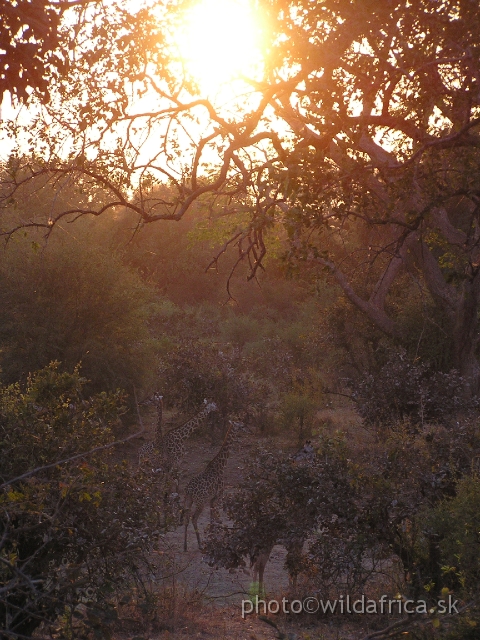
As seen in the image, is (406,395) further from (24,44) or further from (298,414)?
(24,44)

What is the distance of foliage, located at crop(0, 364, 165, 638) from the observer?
4.50 m

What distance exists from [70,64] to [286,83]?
2543 millimetres

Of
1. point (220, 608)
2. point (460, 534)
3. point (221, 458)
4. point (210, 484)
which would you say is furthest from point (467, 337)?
point (460, 534)

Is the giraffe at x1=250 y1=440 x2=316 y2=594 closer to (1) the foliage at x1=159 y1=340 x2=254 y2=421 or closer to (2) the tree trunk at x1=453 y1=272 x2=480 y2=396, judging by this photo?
(2) the tree trunk at x1=453 y1=272 x2=480 y2=396

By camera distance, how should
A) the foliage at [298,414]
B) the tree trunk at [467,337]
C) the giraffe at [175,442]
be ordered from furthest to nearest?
the foliage at [298,414]
the tree trunk at [467,337]
the giraffe at [175,442]

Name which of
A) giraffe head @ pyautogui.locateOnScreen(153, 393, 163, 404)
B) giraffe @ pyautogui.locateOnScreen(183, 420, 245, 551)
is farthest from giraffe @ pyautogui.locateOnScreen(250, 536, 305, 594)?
giraffe head @ pyautogui.locateOnScreen(153, 393, 163, 404)

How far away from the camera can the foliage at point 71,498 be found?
4500mm

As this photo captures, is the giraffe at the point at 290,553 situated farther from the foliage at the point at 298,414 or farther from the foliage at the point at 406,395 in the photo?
the foliage at the point at 298,414

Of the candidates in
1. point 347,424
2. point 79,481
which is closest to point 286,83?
point 79,481

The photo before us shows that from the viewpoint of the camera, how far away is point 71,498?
4754mm

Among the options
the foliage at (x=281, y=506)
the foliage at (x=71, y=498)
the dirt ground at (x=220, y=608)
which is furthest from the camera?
the foliage at (x=281, y=506)

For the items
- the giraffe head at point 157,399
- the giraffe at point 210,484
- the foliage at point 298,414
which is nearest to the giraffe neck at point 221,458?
the giraffe at point 210,484

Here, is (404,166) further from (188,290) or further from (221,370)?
(188,290)

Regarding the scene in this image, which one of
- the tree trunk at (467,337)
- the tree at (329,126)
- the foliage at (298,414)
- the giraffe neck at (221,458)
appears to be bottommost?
the foliage at (298,414)
